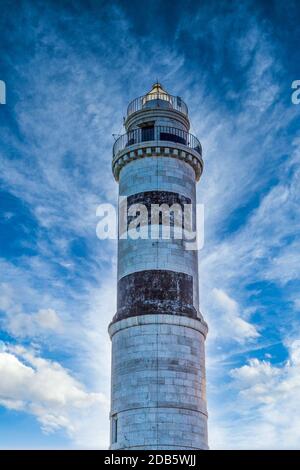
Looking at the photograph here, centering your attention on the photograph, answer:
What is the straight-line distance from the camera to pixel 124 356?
3073cm

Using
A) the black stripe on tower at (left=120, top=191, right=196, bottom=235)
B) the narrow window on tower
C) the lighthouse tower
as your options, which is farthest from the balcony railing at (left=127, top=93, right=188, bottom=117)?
the narrow window on tower

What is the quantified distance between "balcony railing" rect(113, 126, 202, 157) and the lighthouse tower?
0.17ft

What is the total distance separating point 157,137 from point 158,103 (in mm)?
2640

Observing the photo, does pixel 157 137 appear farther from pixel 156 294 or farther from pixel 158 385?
pixel 158 385

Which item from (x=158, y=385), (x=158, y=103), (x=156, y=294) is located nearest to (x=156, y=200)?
(x=156, y=294)

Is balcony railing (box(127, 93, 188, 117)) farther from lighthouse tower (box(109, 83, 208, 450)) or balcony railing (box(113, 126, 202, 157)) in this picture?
balcony railing (box(113, 126, 202, 157))

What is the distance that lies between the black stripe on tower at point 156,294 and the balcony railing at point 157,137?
287 inches

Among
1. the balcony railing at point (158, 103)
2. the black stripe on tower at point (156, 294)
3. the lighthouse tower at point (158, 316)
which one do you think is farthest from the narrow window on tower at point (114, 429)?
the balcony railing at point (158, 103)

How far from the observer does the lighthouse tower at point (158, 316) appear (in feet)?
96.1

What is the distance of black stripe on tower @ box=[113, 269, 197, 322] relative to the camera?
30828 mm

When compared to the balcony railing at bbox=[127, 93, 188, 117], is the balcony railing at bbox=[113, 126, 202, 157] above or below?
below

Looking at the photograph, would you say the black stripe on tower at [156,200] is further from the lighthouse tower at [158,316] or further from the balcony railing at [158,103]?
the balcony railing at [158,103]
